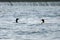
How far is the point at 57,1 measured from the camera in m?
110

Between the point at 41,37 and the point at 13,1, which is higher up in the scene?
the point at 41,37

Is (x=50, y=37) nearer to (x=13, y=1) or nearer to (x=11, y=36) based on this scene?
(x=11, y=36)

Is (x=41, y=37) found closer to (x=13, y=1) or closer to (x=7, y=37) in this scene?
(x=7, y=37)

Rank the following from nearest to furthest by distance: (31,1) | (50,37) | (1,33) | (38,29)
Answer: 1. (50,37)
2. (1,33)
3. (38,29)
4. (31,1)

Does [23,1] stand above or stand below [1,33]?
below

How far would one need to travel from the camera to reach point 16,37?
2794cm

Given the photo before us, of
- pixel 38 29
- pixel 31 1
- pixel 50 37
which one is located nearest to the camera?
pixel 50 37

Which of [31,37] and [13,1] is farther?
[13,1]

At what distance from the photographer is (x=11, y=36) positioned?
28.6 m

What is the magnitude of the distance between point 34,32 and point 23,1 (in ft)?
266

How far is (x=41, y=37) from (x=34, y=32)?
3.53 meters

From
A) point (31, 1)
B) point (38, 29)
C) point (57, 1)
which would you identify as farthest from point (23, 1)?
point (38, 29)

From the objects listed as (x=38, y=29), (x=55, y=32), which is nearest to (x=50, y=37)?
(x=55, y=32)

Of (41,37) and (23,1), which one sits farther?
(23,1)
